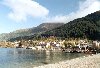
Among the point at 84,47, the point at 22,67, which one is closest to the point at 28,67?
the point at 22,67

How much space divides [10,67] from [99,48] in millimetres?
113856

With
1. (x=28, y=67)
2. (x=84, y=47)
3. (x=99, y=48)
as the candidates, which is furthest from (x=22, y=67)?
(x=84, y=47)

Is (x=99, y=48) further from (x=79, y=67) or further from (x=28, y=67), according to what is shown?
(x=79, y=67)

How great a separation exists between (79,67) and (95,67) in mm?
3593

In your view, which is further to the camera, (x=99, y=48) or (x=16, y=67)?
(x=99, y=48)

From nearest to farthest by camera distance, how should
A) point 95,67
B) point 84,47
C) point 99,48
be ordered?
point 95,67 → point 99,48 → point 84,47

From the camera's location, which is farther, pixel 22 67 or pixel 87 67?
pixel 22 67

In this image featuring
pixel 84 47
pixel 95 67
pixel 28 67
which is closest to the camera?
pixel 95 67

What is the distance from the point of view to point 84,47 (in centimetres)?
18575

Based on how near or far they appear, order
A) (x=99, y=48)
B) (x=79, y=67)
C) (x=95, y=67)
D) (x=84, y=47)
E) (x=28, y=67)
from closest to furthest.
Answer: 1. (x=95, y=67)
2. (x=79, y=67)
3. (x=28, y=67)
4. (x=99, y=48)
5. (x=84, y=47)

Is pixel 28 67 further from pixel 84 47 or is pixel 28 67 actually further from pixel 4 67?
pixel 84 47

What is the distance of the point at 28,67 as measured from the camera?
62375mm

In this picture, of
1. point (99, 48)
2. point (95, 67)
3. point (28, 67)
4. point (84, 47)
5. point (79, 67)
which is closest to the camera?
point (95, 67)

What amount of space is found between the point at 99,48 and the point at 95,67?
429 ft
